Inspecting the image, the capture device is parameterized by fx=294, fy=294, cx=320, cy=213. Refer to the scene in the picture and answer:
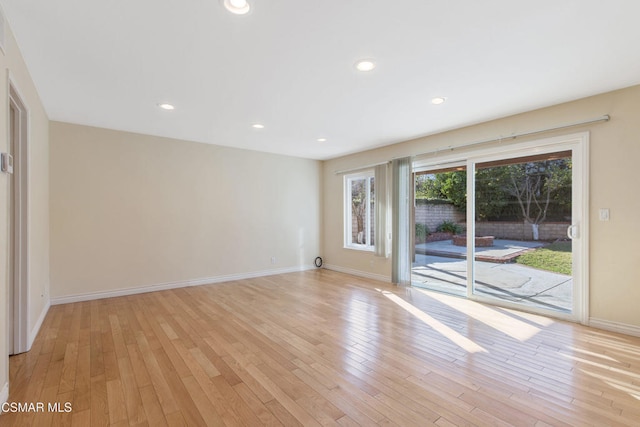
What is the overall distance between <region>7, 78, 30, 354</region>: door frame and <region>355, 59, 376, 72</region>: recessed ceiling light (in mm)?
2867

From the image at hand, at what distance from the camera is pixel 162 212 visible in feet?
15.4

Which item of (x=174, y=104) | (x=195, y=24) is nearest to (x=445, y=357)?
Result: (x=195, y=24)

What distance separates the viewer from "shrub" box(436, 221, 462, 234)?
14.5 feet

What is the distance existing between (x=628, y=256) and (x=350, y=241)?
4054 mm

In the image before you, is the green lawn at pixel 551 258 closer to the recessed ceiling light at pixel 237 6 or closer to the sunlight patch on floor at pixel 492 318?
the sunlight patch on floor at pixel 492 318

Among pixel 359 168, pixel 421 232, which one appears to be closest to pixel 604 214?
pixel 421 232

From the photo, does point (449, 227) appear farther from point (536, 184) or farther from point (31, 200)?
point (31, 200)

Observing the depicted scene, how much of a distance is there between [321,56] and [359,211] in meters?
3.97

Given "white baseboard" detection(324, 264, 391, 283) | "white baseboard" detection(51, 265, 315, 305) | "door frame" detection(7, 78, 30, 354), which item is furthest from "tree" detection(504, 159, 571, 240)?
"door frame" detection(7, 78, 30, 354)

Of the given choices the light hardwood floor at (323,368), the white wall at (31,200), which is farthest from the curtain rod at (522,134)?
the white wall at (31,200)

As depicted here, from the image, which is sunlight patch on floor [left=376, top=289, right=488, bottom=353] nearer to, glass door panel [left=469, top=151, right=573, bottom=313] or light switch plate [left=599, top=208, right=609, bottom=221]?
glass door panel [left=469, top=151, right=573, bottom=313]

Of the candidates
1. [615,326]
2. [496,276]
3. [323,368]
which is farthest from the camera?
[496,276]

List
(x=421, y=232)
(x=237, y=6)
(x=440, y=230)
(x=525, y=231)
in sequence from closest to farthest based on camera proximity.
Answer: (x=237, y=6) < (x=525, y=231) < (x=440, y=230) < (x=421, y=232)

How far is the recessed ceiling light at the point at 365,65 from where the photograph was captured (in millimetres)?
2393
